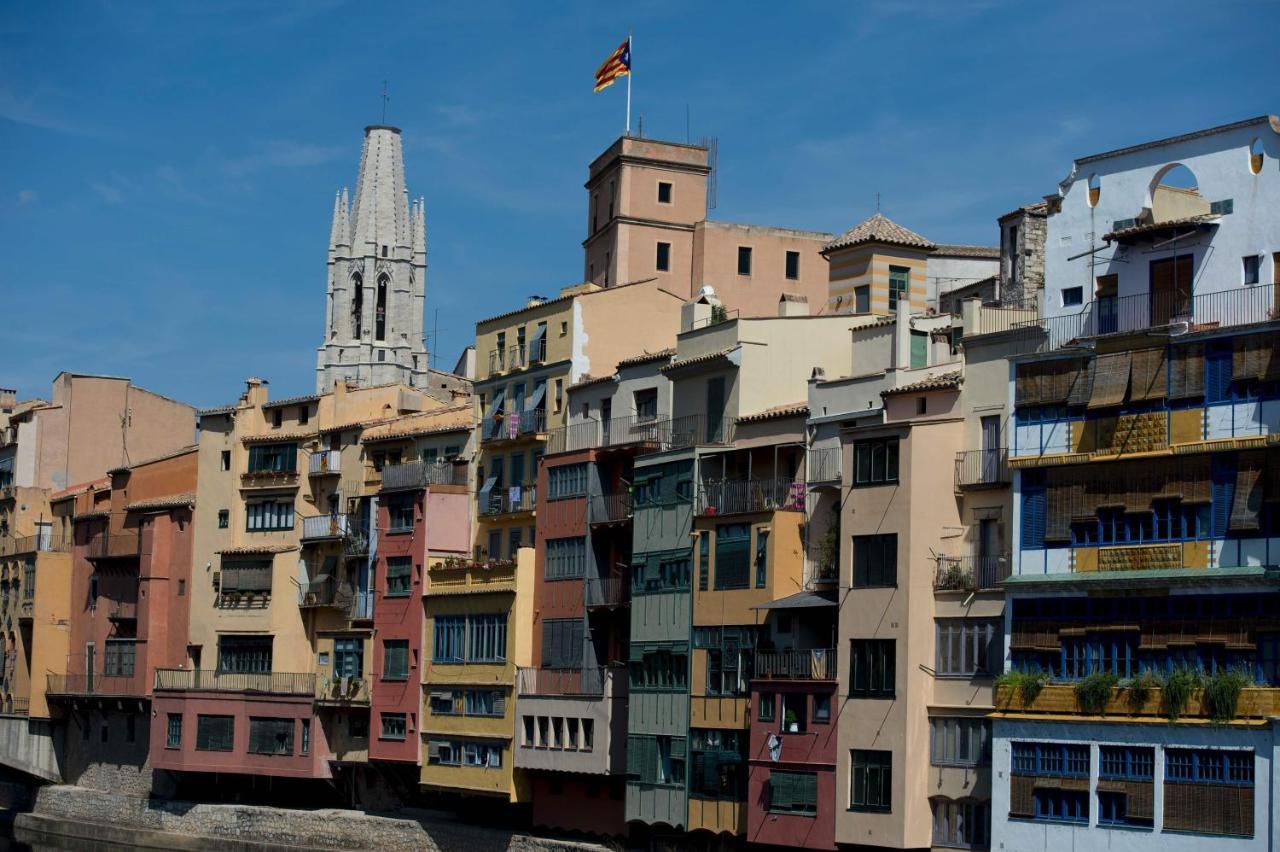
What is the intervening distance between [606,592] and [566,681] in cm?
303

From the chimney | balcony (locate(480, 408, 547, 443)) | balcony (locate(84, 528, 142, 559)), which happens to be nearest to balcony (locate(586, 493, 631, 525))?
balcony (locate(480, 408, 547, 443))

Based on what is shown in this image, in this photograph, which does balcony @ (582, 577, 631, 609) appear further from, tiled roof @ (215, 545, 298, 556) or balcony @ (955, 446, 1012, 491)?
tiled roof @ (215, 545, 298, 556)

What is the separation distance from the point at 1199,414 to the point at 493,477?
3229cm

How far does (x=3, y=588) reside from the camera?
101375mm

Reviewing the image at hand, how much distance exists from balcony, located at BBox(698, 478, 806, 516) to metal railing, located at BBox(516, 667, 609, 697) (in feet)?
22.5

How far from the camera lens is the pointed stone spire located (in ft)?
625

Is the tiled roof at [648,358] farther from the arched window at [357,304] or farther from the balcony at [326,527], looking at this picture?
the arched window at [357,304]

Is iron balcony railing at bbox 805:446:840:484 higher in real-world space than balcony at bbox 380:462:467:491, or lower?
Answer: lower

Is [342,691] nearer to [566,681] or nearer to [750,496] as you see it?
[566,681]

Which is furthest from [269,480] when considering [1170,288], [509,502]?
[1170,288]

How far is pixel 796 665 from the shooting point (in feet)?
182

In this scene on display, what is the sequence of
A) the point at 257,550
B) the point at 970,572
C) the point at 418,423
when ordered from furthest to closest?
the point at 257,550 < the point at 418,423 < the point at 970,572

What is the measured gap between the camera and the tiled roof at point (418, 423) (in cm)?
7975

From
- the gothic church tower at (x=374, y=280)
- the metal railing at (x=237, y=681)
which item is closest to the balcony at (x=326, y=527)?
the metal railing at (x=237, y=681)
